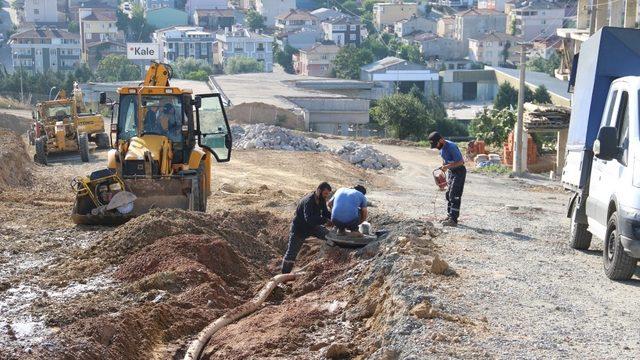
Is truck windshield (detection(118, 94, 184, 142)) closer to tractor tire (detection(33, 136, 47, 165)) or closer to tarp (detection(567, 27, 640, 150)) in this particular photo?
tarp (detection(567, 27, 640, 150))

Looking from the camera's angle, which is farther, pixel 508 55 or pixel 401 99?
pixel 508 55

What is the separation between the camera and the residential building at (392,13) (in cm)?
15638

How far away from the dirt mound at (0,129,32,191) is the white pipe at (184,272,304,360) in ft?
45.9

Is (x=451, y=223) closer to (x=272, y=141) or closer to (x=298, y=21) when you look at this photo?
(x=272, y=141)

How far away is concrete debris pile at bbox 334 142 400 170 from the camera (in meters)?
39.0

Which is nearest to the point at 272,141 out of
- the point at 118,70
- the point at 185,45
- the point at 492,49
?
Answer: the point at 118,70

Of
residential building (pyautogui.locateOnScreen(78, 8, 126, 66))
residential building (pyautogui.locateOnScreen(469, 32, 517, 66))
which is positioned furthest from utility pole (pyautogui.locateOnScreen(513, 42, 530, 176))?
residential building (pyautogui.locateOnScreen(469, 32, 517, 66))

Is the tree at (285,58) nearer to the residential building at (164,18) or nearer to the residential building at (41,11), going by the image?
the residential building at (164,18)

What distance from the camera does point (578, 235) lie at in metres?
15.0

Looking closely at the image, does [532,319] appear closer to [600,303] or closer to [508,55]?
[600,303]

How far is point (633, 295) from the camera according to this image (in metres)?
11.7

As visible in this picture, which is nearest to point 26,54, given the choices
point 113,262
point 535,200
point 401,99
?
point 401,99

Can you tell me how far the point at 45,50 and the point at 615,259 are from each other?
119 meters

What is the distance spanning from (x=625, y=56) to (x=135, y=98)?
30.7ft
